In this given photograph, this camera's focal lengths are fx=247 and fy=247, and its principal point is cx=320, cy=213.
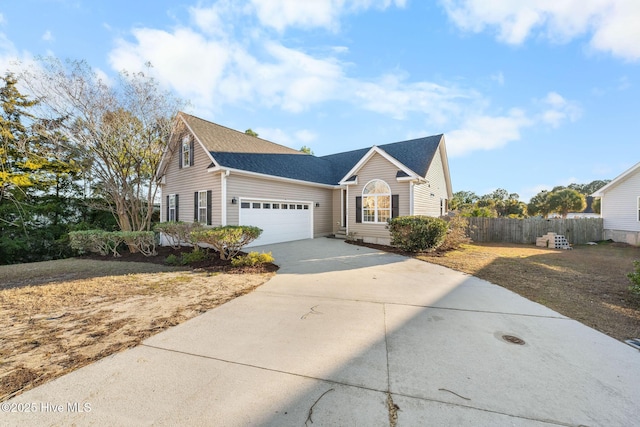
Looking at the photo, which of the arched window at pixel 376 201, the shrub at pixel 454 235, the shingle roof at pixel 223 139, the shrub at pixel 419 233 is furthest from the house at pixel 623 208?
the shingle roof at pixel 223 139

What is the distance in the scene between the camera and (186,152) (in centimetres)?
1266

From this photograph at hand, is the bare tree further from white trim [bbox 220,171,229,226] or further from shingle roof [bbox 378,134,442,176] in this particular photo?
shingle roof [bbox 378,134,442,176]

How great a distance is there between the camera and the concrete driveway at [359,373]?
209 centimetres

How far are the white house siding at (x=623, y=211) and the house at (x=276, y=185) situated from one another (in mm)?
10122

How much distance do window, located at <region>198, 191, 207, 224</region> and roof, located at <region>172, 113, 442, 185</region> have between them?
1735 millimetres

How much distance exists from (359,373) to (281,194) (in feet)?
36.9

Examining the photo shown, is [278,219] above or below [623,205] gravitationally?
below

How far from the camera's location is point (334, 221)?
55.0ft

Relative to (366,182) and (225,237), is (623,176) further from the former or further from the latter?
(225,237)

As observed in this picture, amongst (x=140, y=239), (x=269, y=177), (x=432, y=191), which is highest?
(x=269, y=177)

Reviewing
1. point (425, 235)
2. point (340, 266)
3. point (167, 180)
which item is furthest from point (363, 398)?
point (167, 180)

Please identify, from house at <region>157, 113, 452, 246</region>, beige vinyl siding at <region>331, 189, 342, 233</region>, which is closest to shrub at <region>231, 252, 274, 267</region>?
house at <region>157, 113, 452, 246</region>

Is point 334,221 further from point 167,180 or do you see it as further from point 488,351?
point 488,351

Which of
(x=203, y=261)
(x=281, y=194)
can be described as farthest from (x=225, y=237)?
(x=281, y=194)
